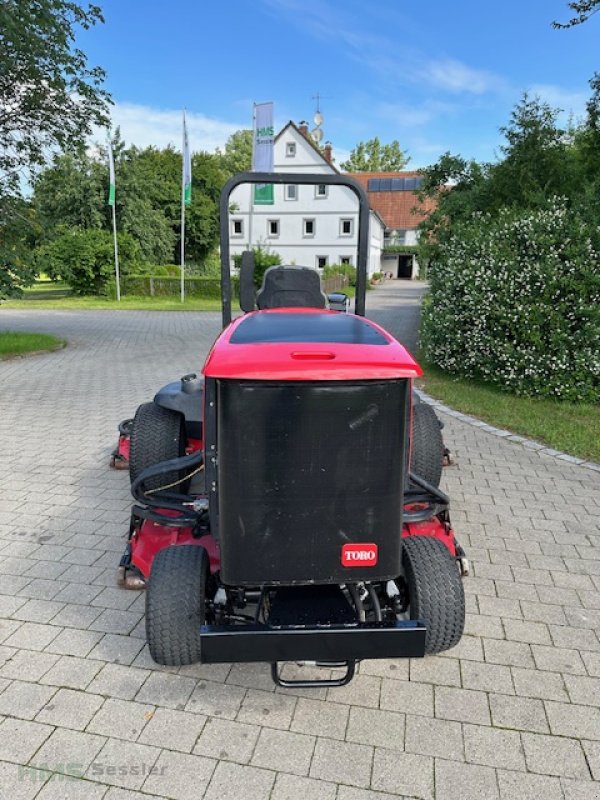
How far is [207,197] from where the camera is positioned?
1663 inches

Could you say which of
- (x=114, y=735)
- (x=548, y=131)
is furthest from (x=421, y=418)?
(x=548, y=131)

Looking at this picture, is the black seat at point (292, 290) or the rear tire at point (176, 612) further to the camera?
the black seat at point (292, 290)

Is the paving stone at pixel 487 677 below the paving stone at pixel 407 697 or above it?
above

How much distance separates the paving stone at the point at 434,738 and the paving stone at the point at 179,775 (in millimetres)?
728

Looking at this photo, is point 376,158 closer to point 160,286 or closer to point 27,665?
point 160,286

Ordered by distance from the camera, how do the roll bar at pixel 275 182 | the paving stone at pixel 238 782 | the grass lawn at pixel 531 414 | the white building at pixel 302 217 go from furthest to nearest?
the white building at pixel 302 217, the grass lawn at pixel 531 414, the roll bar at pixel 275 182, the paving stone at pixel 238 782

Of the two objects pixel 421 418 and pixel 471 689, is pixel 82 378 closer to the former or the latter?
pixel 421 418

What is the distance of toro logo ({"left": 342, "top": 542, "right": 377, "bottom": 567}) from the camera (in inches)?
83.8

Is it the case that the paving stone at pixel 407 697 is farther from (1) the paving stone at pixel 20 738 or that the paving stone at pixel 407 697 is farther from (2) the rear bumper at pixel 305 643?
(1) the paving stone at pixel 20 738

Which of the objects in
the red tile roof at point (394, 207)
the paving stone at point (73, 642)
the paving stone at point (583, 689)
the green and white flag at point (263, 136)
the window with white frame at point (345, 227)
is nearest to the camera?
the paving stone at point (583, 689)

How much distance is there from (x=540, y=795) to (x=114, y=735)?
1.51 meters

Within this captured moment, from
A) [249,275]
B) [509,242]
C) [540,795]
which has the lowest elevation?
[540,795]

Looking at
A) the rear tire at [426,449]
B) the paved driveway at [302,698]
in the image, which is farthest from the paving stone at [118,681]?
the rear tire at [426,449]

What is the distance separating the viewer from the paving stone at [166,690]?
7.89 ft
